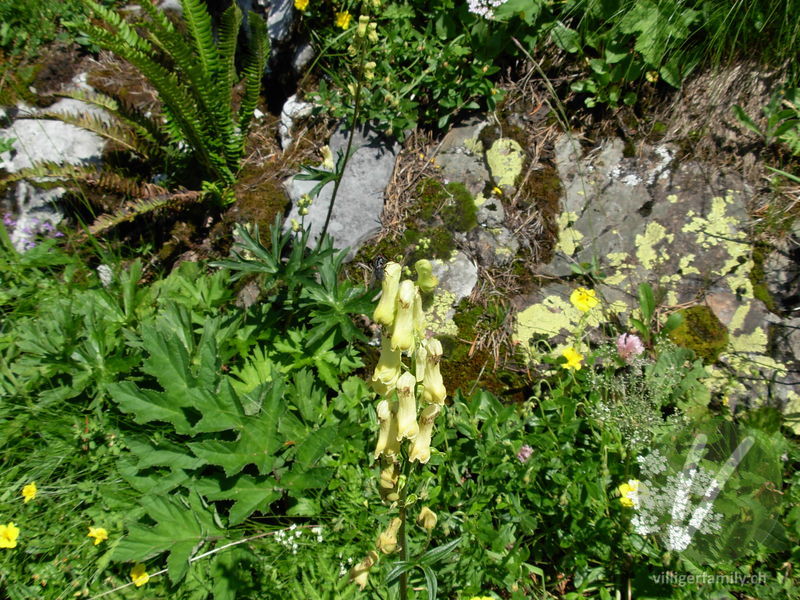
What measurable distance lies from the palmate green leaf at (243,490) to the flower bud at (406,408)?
1.07 m

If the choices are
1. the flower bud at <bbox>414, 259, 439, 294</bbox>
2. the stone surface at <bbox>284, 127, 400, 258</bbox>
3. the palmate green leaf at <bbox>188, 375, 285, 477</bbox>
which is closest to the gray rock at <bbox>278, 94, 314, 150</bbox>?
the stone surface at <bbox>284, 127, 400, 258</bbox>

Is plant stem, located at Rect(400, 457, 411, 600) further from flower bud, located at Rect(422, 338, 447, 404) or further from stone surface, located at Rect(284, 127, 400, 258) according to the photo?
stone surface, located at Rect(284, 127, 400, 258)

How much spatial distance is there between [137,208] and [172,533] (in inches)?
102

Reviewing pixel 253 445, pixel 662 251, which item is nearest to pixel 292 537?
pixel 253 445

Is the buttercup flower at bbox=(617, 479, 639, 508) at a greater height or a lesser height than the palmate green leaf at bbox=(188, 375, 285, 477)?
lesser

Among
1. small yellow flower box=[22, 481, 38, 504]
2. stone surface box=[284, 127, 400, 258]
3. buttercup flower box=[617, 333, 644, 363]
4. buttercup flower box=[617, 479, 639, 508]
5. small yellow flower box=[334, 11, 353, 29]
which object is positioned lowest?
buttercup flower box=[617, 479, 639, 508]

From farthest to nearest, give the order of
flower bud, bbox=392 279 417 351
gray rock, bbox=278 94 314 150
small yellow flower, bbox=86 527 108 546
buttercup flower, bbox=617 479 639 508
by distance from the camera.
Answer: gray rock, bbox=278 94 314 150 → small yellow flower, bbox=86 527 108 546 → buttercup flower, bbox=617 479 639 508 → flower bud, bbox=392 279 417 351

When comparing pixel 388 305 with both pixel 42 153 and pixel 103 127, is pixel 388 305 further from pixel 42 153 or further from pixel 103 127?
pixel 42 153

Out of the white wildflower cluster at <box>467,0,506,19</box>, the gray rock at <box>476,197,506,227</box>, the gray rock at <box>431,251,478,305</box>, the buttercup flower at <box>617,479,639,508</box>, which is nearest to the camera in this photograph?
the buttercup flower at <box>617,479,639,508</box>

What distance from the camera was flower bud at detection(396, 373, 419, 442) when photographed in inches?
55.1

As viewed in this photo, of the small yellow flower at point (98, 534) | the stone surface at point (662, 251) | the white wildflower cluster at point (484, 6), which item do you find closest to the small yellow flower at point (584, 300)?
the stone surface at point (662, 251)

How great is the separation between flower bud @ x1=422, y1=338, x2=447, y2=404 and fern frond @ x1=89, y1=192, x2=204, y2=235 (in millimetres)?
3153

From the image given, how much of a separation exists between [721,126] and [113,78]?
202 inches

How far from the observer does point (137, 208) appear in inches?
150
